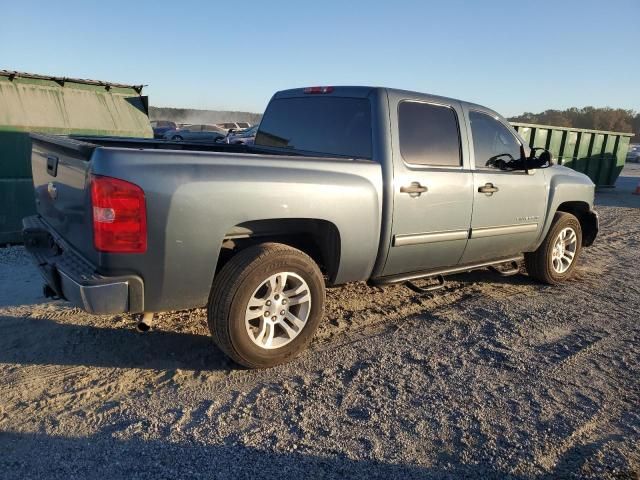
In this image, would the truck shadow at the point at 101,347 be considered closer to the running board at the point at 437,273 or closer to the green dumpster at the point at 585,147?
the running board at the point at 437,273

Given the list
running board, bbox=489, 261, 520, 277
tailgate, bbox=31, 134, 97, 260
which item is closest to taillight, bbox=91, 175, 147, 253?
tailgate, bbox=31, 134, 97, 260

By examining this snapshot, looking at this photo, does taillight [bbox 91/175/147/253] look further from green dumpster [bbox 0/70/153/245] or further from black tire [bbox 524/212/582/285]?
black tire [bbox 524/212/582/285]

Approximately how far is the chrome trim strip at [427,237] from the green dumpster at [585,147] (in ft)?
32.0

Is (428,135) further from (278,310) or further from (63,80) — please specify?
(63,80)

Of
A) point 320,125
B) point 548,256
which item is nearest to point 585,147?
point 548,256

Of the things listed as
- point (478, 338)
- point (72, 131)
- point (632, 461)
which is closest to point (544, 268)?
point (478, 338)

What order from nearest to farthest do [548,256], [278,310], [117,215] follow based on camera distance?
[117,215], [278,310], [548,256]

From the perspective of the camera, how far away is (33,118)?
6273 millimetres

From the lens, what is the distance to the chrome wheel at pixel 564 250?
553 centimetres

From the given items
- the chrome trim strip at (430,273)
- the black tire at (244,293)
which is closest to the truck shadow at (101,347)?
the black tire at (244,293)

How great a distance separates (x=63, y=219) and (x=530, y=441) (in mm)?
3096

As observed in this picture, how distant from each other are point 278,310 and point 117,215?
4.08 ft

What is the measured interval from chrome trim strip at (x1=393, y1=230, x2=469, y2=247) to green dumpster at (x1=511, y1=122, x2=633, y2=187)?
383 inches

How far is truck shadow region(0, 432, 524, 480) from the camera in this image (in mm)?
2305
